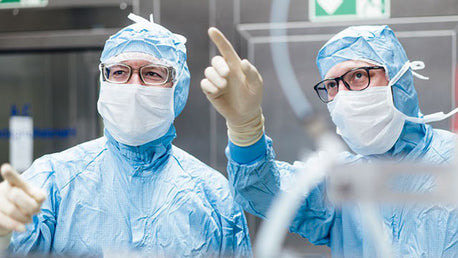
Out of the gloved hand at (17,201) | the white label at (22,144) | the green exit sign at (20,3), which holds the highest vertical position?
the green exit sign at (20,3)

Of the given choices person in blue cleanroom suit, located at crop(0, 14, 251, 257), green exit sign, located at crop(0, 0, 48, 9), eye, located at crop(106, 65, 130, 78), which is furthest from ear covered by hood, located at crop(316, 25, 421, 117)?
green exit sign, located at crop(0, 0, 48, 9)

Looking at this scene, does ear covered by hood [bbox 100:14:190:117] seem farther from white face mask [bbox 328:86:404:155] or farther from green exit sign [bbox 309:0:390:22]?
green exit sign [bbox 309:0:390:22]

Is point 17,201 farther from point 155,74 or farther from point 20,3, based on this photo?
point 20,3

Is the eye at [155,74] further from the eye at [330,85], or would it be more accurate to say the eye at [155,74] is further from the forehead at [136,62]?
the eye at [330,85]

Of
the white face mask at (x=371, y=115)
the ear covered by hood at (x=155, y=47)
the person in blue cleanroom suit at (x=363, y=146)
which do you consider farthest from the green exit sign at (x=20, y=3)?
the white face mask at (x=371, y=115)

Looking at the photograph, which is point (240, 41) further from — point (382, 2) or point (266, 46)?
point (382, 2)

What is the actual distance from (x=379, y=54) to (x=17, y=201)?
0.95 meters

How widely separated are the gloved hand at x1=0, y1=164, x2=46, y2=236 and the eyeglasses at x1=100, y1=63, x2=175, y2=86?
0.53 m

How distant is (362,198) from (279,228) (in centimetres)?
12

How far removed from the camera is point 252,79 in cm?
106

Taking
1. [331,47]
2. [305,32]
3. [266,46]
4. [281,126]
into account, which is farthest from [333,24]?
[331,47]

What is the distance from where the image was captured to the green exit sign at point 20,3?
2.54m

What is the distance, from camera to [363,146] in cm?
135

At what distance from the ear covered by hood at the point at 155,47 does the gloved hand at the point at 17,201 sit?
1.93ft
